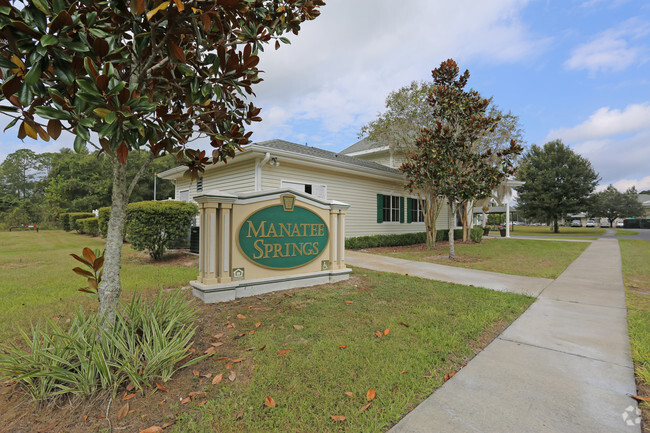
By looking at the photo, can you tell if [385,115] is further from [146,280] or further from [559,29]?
[146,280]

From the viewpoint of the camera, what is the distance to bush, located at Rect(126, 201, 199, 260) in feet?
26.1

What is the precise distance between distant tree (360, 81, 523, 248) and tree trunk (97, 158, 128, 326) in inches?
432

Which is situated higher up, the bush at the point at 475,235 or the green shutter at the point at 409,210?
the green shutter at the point at 409,210

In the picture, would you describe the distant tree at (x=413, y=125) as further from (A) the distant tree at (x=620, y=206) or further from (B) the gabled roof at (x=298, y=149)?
(A) the distant tree at (x=620, y=206)

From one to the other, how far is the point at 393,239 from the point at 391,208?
1516mm

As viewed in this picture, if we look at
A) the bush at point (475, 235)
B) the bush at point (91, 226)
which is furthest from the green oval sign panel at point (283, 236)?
the bush at point (91, 226)

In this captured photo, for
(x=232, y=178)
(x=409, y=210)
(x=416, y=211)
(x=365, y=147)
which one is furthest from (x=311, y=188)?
(x=365, y=147)

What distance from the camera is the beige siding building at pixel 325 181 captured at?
31.3 ft

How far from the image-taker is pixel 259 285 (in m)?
4.73

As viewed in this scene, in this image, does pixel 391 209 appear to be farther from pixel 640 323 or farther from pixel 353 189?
pixel 640 323

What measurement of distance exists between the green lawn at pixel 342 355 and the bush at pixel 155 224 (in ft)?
16.8

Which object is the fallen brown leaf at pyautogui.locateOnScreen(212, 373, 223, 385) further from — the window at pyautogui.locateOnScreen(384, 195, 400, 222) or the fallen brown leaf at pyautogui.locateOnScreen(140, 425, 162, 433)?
the window at pyautogui.locateOnScreen(384, 195, 400, 222)

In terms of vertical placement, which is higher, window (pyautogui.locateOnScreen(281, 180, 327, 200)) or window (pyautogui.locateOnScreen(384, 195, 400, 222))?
window (pyautogui.locateOnScreen(281, 180, 327, 200))

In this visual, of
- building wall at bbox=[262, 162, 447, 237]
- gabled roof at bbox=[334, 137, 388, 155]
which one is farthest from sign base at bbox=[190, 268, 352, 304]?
gabled roof at bbox=[334, 137, 388, 155]
